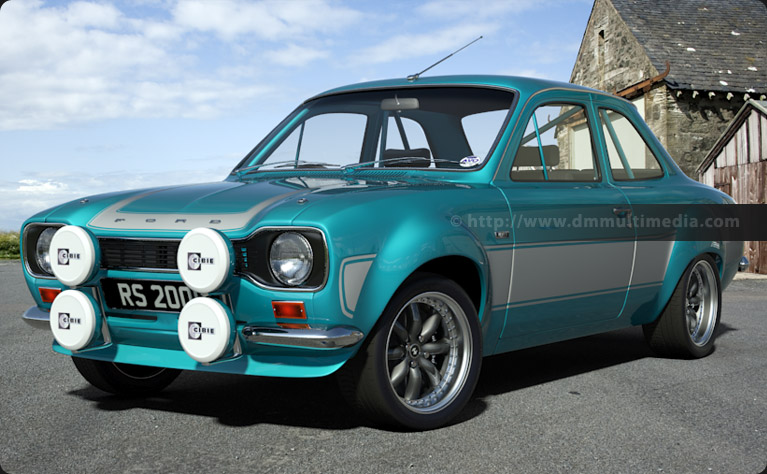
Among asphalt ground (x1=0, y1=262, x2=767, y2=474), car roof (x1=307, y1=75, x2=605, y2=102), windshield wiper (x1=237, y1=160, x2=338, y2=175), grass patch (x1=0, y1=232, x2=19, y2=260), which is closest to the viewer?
asphalt ground (x1=0, y1=262, x2=767, y2=474)

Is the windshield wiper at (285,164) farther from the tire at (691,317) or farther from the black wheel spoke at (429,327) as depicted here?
the tire at (691,317)

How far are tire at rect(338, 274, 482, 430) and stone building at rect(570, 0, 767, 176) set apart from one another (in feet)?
54.2

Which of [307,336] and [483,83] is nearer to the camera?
[307,336]

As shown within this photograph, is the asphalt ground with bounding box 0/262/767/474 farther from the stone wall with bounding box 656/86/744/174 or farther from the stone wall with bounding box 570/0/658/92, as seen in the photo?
the stone wall with bounding box 570/0/658/92

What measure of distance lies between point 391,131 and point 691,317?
2626mm

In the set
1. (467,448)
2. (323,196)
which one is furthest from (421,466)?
(323,196)

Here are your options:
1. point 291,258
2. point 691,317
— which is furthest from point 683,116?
point 291,258

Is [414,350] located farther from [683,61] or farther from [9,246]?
[9,246]

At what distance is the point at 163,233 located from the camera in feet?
12.2

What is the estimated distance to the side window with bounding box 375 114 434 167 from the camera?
483 centimetres

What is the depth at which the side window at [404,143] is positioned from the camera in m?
4.83

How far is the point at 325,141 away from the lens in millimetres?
5270

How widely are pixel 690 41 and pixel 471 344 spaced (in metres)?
19.5

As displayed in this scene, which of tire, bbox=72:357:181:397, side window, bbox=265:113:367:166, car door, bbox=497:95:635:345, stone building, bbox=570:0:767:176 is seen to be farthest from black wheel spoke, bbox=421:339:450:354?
stone building, bbox=570:0:767:176
